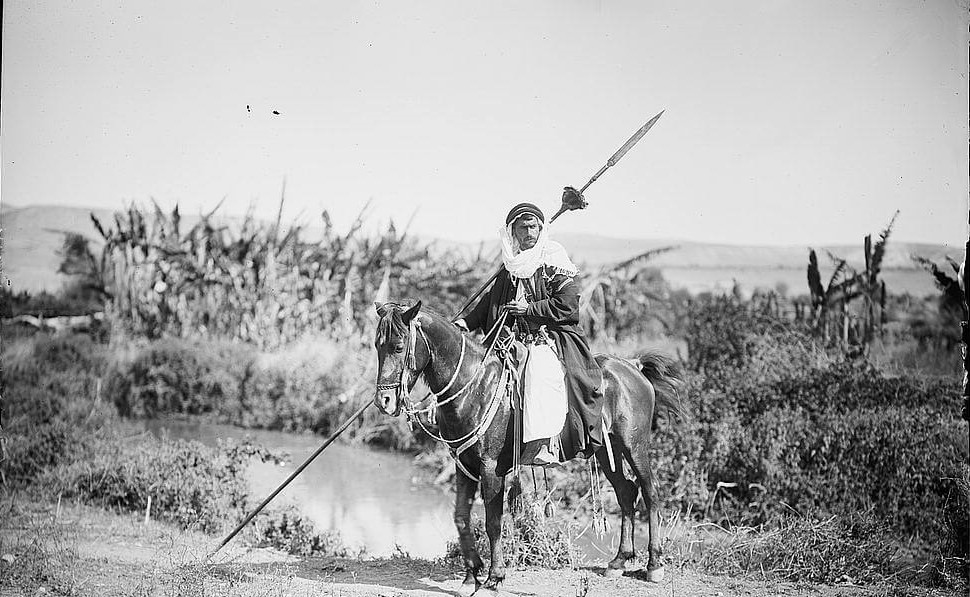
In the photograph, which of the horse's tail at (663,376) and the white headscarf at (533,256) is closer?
the white headscarf at (533,256)

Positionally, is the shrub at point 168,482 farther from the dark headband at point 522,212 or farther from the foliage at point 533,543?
the dark headband at point 522,212

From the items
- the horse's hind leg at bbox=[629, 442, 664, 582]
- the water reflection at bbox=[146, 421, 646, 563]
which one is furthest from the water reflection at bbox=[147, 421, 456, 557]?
the horse's hind leg at bbox=[629, 442, 664, 582]

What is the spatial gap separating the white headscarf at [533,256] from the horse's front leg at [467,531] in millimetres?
1639

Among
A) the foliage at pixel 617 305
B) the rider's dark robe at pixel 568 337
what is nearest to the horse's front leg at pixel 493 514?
the rider's dark robe at pixel 568 337

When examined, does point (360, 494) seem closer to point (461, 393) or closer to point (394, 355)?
point (461, 393)

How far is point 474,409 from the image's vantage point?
20.6 feet

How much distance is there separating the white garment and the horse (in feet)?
0.62

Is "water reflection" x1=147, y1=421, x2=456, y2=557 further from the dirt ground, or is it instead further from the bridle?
the bridle

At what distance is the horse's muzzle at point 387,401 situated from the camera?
560 centimetres

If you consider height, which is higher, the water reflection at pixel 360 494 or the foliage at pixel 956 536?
the foliage at pixel 956 536

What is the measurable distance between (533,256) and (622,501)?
8.21 ft

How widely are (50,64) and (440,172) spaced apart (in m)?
5.43

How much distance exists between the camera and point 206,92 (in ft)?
37.3

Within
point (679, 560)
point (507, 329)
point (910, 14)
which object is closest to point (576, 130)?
point (910, 14)
